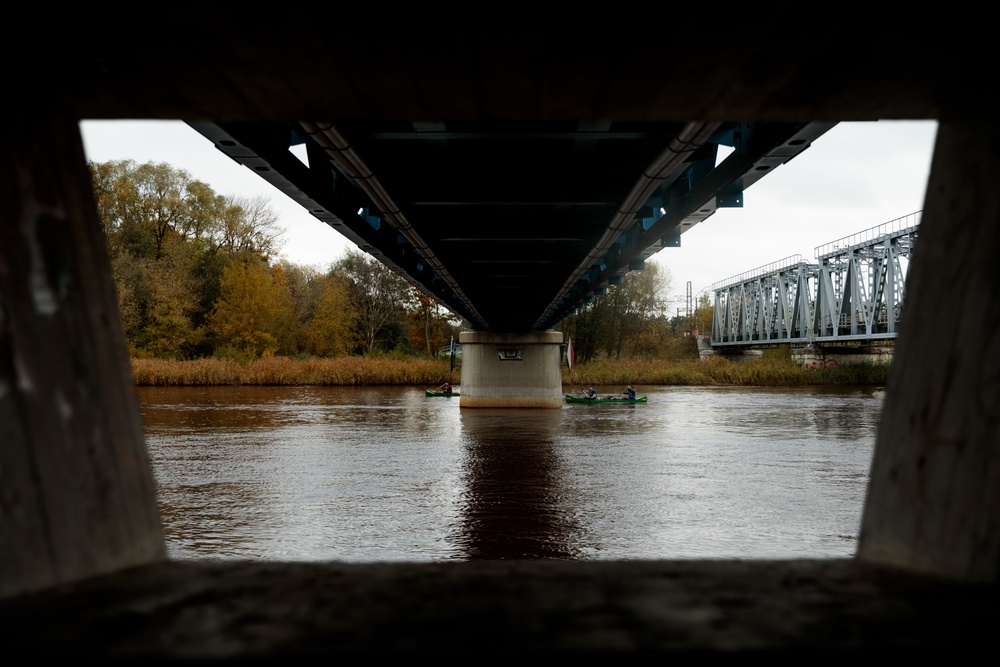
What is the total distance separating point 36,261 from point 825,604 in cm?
387

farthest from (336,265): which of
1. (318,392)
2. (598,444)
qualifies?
(598,444)

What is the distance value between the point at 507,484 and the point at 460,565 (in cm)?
1418

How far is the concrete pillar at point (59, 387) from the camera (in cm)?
329

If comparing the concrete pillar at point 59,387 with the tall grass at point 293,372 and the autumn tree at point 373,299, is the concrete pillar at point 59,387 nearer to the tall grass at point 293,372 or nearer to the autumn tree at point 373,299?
the tall grass at point 293,372

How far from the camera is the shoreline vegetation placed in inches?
2172

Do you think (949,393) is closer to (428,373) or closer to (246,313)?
(428,373)

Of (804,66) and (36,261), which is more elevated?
(804,66)

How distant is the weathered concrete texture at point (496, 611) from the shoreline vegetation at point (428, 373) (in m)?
52.8

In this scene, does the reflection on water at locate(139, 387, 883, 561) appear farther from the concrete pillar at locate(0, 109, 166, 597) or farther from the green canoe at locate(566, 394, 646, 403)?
the concrete pillar at locate(0, 109, 166, 597)

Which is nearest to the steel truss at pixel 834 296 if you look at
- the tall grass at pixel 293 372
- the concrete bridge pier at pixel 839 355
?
the concrete bridge pier at pixel 839 355

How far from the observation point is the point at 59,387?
138 inches

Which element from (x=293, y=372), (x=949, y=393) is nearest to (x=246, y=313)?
(x=293, y=372)

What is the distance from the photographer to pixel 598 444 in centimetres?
2520

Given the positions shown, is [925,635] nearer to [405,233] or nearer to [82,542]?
[82,542]
